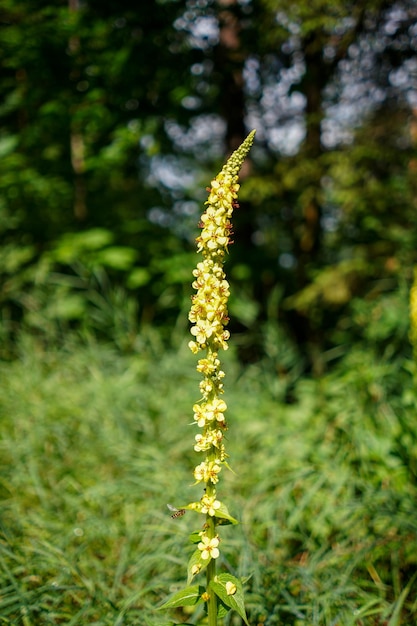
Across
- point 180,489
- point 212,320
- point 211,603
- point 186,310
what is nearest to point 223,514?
point 211,603

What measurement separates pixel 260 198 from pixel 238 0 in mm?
1886

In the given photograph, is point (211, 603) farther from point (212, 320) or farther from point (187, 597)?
point (212, 320)

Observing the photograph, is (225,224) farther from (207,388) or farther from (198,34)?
(198,34)

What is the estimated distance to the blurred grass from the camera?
1943 mm

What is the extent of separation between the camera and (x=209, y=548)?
134 centimetres

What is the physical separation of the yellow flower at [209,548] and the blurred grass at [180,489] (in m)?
0.53

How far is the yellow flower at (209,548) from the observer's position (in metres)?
1.33

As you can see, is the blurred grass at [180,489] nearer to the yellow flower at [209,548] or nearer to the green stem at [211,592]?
the green stem at [211,592]

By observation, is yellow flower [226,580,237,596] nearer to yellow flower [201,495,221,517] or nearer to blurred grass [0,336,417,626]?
yellow flower [201,495,221,517]

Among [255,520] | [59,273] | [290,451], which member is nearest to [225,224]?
[255,520]

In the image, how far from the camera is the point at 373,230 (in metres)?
5.80

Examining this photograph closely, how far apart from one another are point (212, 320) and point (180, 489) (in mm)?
1494

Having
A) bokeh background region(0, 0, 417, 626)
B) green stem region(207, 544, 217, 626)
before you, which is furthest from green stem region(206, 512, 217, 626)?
bokeh background region(0, 0, 417, 626)

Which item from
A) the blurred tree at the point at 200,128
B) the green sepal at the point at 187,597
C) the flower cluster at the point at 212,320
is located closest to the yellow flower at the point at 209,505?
the flower cluster at the point at 212,320
